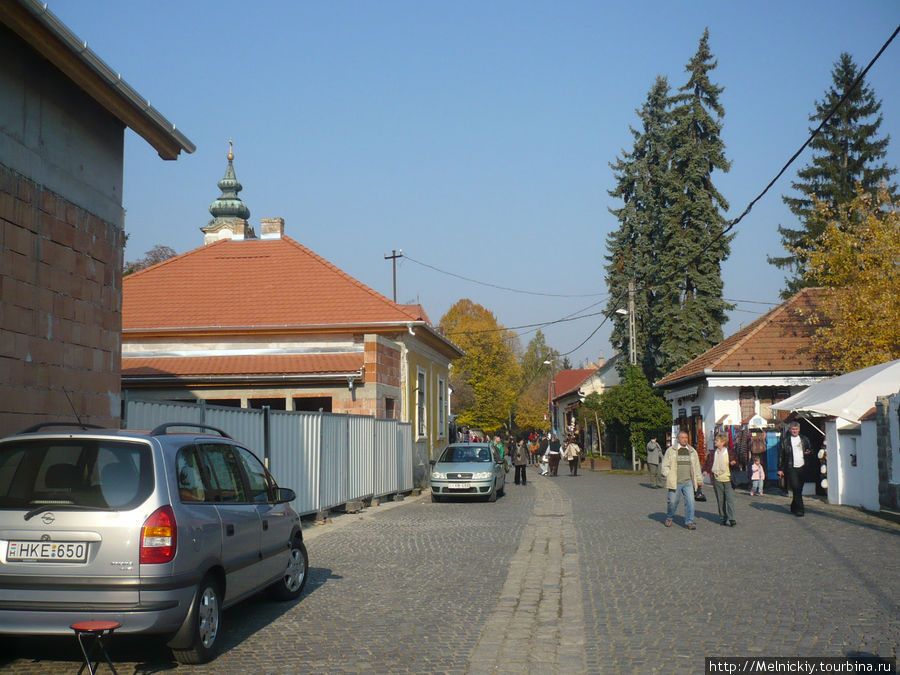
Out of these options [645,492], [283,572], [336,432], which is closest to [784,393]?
[645,492]

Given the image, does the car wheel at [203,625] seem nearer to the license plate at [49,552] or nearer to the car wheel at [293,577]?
the license plate at [49,552]

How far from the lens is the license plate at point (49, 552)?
5.66m

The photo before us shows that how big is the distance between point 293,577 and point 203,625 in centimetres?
238

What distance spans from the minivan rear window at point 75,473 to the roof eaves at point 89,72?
465 cm

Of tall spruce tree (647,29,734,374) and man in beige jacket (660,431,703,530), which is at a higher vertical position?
tall spruce tree (647,29,734,374)

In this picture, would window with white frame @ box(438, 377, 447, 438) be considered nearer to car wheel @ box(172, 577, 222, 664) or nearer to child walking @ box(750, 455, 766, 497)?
child walking @ box(750, 455, 766, 497)

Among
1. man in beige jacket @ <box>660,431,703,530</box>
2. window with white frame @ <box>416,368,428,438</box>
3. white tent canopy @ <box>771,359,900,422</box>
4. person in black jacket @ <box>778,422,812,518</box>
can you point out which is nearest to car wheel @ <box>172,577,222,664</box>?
man in beige jacket @ <box>660,431,703,530</box>

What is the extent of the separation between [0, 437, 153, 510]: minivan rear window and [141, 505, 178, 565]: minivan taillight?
6.8 inches

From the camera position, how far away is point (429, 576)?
32.1ft

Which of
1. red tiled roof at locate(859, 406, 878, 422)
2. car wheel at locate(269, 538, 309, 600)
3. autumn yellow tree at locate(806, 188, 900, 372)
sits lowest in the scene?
car wheel at locate(269, 538, 309, 600)

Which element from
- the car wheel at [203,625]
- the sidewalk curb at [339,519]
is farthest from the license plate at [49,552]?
the sidewalk curb at [339,519]

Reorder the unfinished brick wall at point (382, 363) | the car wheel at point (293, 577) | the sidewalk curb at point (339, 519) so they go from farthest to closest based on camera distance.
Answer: the unfinished brick wall at point (382, 363), the sidewalk curb at point (339, 519), the car wheel at point (293, 577)

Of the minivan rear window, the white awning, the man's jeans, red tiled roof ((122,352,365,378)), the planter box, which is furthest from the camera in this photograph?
the planter box

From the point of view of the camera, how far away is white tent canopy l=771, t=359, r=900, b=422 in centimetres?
1717
